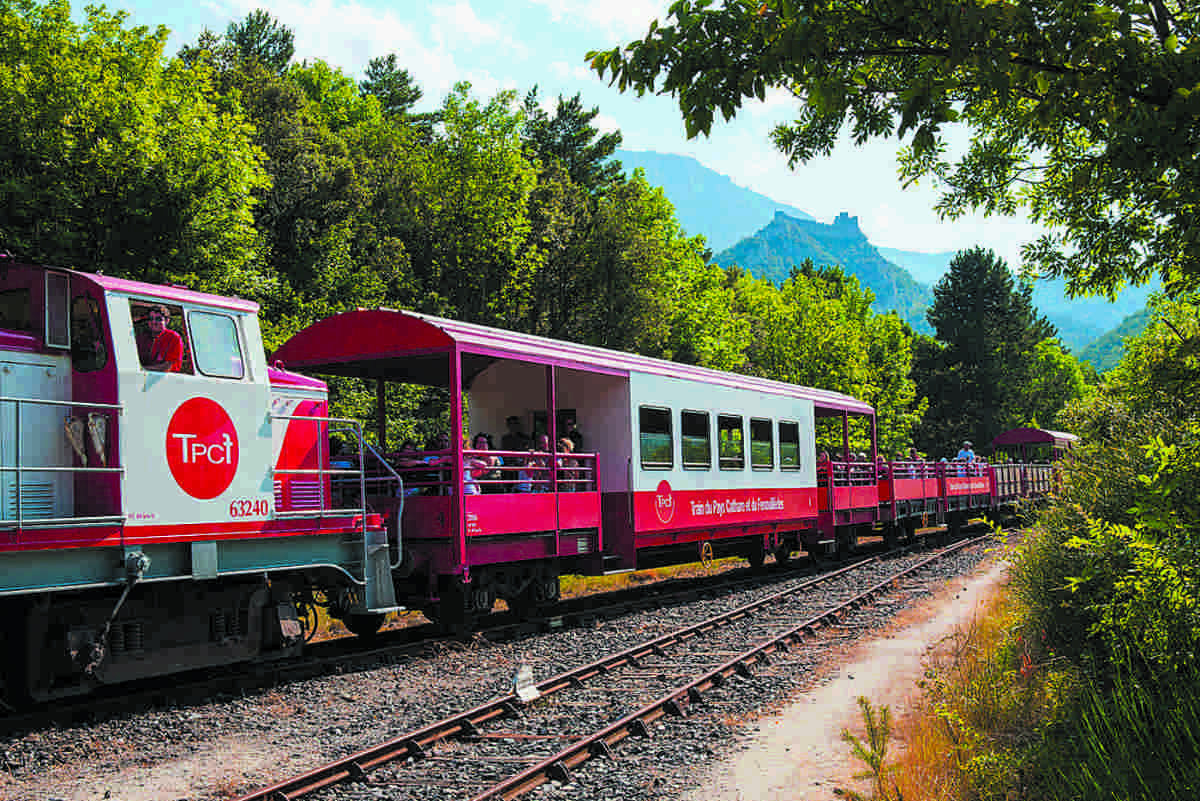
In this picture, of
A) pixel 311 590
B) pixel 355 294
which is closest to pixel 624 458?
pixel 311 590

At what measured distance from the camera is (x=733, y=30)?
4.05 meters

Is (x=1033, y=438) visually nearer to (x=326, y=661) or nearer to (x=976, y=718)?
(x=976, y=718)

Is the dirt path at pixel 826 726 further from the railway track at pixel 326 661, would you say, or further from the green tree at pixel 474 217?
the green tree at pixel 474 217

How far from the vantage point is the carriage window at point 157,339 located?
28.1 ft

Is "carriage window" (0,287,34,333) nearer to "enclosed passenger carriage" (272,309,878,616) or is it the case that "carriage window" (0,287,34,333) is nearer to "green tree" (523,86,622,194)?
"enclosed passenger carriage" (272,309,878,616)

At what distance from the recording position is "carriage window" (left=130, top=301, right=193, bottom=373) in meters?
8.55

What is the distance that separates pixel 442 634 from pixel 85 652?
4.76 metres

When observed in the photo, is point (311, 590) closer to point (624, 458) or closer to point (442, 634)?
point (442, 634)

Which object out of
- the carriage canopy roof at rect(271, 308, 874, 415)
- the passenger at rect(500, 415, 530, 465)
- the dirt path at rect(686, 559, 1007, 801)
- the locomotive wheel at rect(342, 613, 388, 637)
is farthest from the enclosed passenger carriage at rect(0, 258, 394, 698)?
the dirt path at rect(686, 559, 1007, 801)

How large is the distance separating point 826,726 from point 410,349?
6.47m

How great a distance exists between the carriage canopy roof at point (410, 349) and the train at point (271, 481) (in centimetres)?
3

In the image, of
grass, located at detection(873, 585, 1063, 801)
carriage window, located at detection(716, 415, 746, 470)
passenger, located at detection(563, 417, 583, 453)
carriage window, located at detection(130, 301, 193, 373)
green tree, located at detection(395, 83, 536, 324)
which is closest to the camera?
grass, located at detection(873, 585, 1063, 801)

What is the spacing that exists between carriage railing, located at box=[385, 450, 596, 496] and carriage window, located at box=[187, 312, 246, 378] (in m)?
2.84

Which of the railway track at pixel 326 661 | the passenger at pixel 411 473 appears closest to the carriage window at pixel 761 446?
the railway track at pixel 326 661
